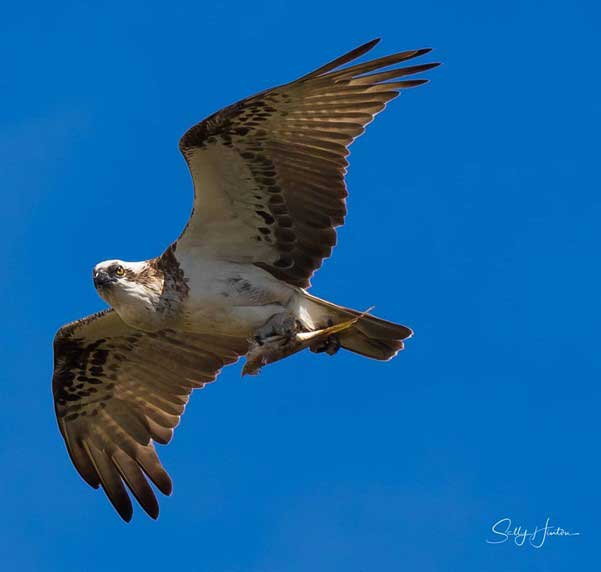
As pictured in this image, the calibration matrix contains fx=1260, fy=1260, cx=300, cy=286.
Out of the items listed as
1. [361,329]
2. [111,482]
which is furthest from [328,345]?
[111,482]

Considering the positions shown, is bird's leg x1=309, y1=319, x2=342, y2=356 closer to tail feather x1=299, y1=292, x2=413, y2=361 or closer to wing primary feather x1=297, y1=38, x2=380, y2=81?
tail feather x1=299, y1=292, x2=413, y2=361

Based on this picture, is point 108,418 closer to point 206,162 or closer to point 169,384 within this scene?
point 169,384

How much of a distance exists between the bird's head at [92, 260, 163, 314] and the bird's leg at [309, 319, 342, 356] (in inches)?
62.5

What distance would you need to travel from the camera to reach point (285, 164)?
11.5 meters

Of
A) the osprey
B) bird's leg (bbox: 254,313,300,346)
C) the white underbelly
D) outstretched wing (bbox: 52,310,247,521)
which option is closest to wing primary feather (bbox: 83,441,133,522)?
outstretched wing (bbox: 52,310,247,521)

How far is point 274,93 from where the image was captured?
11.1 metres

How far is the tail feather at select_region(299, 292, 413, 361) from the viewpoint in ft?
38.8

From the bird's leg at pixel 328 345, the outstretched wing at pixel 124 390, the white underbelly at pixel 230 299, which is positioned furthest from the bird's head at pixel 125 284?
the bird's leg at pixel 328 345

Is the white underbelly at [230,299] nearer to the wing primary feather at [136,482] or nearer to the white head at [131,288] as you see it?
the white head at [131,288]

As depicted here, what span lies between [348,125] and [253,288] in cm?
175

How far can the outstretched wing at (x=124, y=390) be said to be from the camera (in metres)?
13.0

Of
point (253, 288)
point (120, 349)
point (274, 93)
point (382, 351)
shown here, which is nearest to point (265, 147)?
point (274, 93)

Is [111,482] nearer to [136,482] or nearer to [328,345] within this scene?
[136,482]

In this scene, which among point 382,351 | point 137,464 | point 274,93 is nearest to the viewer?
point 274,93
